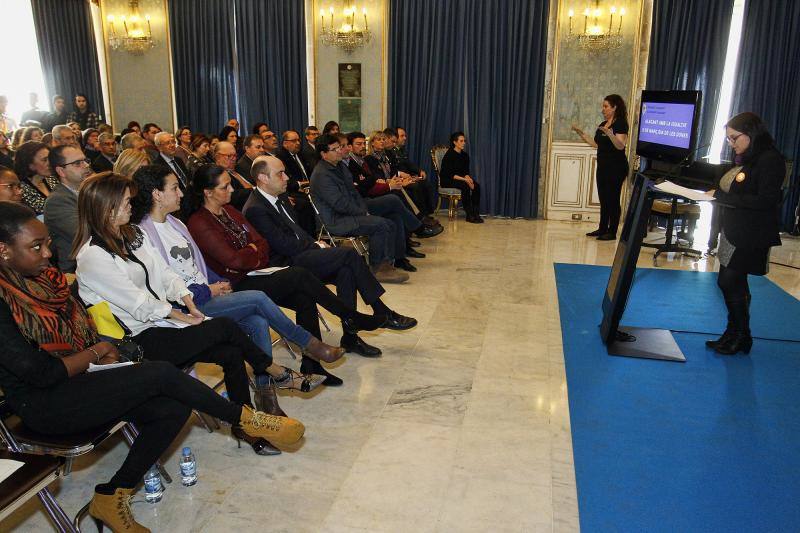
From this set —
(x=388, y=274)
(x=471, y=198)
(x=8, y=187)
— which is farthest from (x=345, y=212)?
(x=471, y=198)

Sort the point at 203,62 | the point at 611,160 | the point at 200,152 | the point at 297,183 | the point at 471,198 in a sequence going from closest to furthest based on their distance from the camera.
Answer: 1. the point at 200,152
2. the point at 297,183
3. the point at 611,160
4. the point at 471,198
5. the point at 203,62

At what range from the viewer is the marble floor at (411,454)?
243cm

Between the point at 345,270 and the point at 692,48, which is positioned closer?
the point at 345,270

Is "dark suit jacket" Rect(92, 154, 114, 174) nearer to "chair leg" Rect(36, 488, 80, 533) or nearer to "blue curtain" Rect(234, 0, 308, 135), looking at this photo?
"blue curtain" Rect(234, 0, 308, 135)

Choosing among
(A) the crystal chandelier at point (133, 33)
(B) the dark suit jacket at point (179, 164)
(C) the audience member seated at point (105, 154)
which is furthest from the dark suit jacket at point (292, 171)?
(A) the crystal chandelier at point (133, 33)

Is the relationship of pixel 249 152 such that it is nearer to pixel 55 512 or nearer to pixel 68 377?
pixel 68 377

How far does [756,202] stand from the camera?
12.0ft

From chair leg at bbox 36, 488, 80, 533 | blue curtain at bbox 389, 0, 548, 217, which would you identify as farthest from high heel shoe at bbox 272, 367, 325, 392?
blue curtain at bbox 389, 0, 548, 217

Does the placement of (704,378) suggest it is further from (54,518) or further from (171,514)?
(54,518)

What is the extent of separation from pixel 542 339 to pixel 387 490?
2.04m

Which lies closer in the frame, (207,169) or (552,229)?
(207,169)

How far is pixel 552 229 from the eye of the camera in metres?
8.27

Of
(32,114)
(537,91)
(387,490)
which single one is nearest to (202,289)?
(387,490)

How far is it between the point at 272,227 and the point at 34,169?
1709mm
